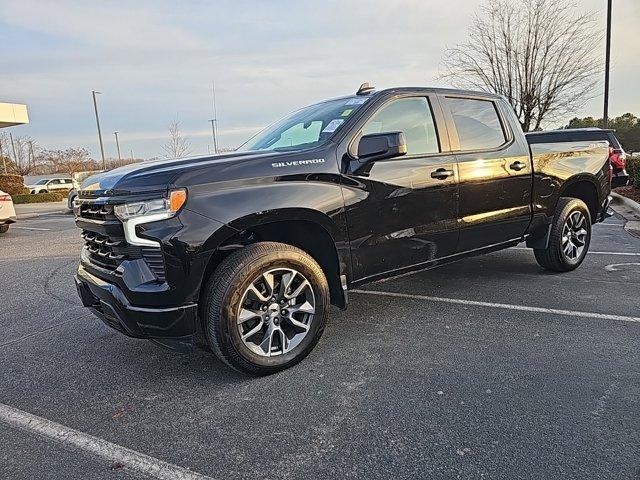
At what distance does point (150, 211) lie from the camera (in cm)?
284

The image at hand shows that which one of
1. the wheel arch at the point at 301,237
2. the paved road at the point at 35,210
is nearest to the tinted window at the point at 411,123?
the wheel arch at the point at 301,237

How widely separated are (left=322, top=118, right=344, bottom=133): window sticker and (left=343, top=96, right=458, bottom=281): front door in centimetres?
19

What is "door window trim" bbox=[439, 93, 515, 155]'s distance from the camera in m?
4.18

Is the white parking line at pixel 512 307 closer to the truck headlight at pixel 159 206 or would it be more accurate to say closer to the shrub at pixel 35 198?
the truck headlight at pixel 159 206

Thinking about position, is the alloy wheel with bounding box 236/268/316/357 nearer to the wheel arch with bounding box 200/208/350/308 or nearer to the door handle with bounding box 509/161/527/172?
the wheel arch with bounding box 200/208/350/308

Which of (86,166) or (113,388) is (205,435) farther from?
(86,166)

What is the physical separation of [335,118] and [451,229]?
139 centimetres

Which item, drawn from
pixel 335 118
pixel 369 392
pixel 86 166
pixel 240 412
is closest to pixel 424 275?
pixel 335 118

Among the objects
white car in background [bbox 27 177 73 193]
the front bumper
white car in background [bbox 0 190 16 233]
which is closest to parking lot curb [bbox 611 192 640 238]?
the front bumper

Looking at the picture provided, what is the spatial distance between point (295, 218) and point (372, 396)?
4.07 feet

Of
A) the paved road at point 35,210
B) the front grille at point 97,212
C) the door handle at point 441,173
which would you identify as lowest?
the paved road at point 35,210

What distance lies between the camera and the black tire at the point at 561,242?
5137 millimetres

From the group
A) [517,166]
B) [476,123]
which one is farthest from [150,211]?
[517,166]

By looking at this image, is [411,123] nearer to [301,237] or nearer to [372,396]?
[301,237]
